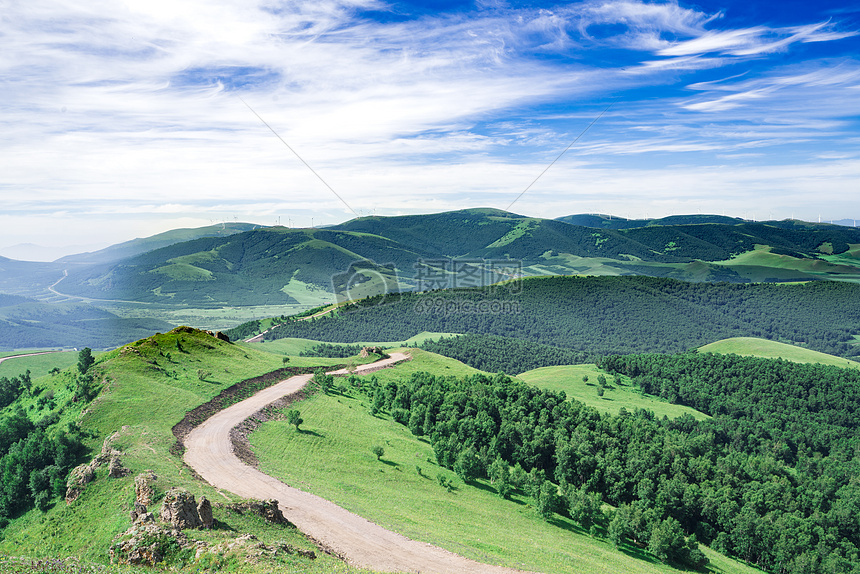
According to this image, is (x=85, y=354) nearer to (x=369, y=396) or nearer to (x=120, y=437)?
(x=120, y=437)

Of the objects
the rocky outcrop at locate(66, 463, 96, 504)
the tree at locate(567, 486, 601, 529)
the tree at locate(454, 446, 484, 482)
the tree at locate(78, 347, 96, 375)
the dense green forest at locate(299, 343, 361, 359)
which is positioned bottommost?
the dense green forest at locate(299, 343, 361, 359)

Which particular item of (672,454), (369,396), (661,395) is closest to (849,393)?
(661,395)

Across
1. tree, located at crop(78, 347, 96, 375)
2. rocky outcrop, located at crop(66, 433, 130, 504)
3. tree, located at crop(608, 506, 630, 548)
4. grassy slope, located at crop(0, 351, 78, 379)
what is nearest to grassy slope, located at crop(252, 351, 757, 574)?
tree, located at crop(608, 506, 630, 548)

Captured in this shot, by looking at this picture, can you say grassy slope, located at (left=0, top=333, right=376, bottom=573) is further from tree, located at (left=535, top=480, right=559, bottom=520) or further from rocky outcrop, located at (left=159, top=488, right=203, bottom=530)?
tree, located at (left=535, top=480, right=559, bottom=520)

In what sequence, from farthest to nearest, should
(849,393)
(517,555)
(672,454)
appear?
1. (849,393)
2. (672,454)
3. (517,555)

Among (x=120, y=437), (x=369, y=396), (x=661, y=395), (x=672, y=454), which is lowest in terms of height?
(x=661, y=395)

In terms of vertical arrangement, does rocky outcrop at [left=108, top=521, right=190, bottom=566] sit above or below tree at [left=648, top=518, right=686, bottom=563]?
above

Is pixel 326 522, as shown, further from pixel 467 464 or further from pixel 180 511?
pixel 467 464
